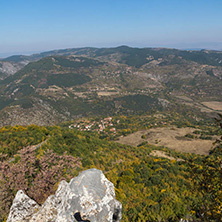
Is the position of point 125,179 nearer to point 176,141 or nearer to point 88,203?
point 88,203

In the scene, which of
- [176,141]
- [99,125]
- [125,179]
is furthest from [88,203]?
[99,125]

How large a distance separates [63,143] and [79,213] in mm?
25602

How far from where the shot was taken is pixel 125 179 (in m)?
21.3

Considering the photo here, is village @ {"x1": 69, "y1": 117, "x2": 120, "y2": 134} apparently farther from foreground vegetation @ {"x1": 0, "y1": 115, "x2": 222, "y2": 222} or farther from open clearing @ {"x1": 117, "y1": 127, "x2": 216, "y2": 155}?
foreground vegetation @ {"x1": 0, "y1": 115, "x2": 222, "y2": 222}

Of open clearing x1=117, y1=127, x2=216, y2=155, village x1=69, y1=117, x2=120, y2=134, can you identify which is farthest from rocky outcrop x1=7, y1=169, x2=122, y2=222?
village x1=69, y1=117, x2=120, y2=134

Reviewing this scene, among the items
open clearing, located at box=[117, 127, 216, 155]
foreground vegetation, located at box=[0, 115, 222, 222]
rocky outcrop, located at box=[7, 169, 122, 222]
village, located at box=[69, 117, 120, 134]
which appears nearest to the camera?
foreground vegetation, located at box=[0, 115, 222, 222]

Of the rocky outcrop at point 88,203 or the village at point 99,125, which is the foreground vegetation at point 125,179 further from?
the village at point 99,125

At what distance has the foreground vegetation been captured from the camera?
19.2ft

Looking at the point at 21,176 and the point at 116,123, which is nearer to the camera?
the point at 21,176

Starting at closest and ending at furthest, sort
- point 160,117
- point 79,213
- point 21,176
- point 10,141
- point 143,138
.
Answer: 1. point 79,213
2. point 21,176
3. point 10,141
4. point 143,138
5. point 160,117

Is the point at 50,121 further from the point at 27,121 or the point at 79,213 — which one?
the point at 79,213

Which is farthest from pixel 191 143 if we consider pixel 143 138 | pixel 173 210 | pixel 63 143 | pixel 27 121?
pixel 27 121

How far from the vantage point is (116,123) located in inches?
5413

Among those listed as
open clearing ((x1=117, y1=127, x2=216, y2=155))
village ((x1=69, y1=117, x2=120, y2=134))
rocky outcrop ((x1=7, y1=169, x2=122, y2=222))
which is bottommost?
village ((x1=69, y1=117, x2=120, y2=134))
